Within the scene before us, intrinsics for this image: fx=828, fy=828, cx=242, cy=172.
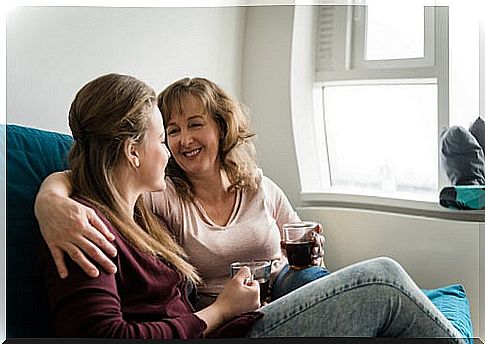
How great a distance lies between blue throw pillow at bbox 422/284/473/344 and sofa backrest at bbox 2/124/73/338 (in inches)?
42.9

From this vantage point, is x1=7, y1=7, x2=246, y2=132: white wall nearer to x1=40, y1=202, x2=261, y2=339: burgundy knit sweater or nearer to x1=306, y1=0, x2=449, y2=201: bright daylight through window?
x1=306, y1=0, x2=449, y2=201: bright daylight through window

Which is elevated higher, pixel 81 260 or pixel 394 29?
pixel 394 29

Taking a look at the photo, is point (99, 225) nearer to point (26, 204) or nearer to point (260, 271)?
point (26, 204)

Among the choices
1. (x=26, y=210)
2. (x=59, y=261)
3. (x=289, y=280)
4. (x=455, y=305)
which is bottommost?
(x=455, y=305)

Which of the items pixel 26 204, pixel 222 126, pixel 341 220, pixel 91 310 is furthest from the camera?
pixel 341 220

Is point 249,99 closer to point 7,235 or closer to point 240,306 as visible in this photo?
point 240,306

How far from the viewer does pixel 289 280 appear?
2293 mm

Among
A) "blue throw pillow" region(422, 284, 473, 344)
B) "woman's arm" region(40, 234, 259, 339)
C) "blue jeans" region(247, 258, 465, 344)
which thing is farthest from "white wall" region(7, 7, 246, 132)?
"blue throw pillow" region(422, 284, 473, 344)

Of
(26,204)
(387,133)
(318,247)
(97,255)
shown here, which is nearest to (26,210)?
(26,204)

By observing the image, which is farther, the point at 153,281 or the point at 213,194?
the point at 213,194

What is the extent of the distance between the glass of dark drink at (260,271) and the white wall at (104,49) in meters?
0.47

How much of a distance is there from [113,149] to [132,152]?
5 centimetres

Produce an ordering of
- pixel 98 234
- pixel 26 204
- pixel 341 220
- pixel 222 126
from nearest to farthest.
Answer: pixel 98 234 < pixel 26 204 < pixel 222 126 < pixel 341 220

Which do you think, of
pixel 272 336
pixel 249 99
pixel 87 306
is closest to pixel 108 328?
pixel 87 306
